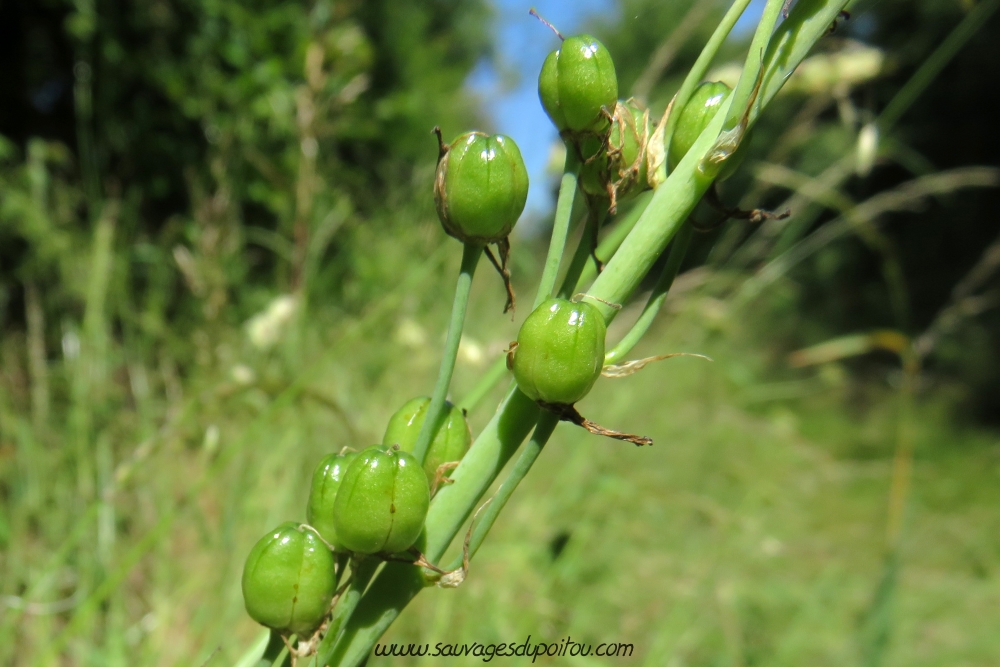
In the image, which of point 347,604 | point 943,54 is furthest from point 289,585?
point 943,54

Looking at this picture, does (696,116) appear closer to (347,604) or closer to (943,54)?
(347,604)

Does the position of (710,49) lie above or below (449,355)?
above

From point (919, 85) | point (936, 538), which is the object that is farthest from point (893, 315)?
point (919, 85)

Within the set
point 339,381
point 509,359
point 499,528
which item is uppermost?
point 509,359

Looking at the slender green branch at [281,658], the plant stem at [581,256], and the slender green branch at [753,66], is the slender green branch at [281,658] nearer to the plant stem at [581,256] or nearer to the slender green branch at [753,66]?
the plant stem at [581,256]

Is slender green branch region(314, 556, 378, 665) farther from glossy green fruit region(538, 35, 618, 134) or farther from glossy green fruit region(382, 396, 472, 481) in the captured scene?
glossy green fruit region(538, 35, 618, 134)

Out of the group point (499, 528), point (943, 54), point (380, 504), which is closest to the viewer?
point (380, 504)
